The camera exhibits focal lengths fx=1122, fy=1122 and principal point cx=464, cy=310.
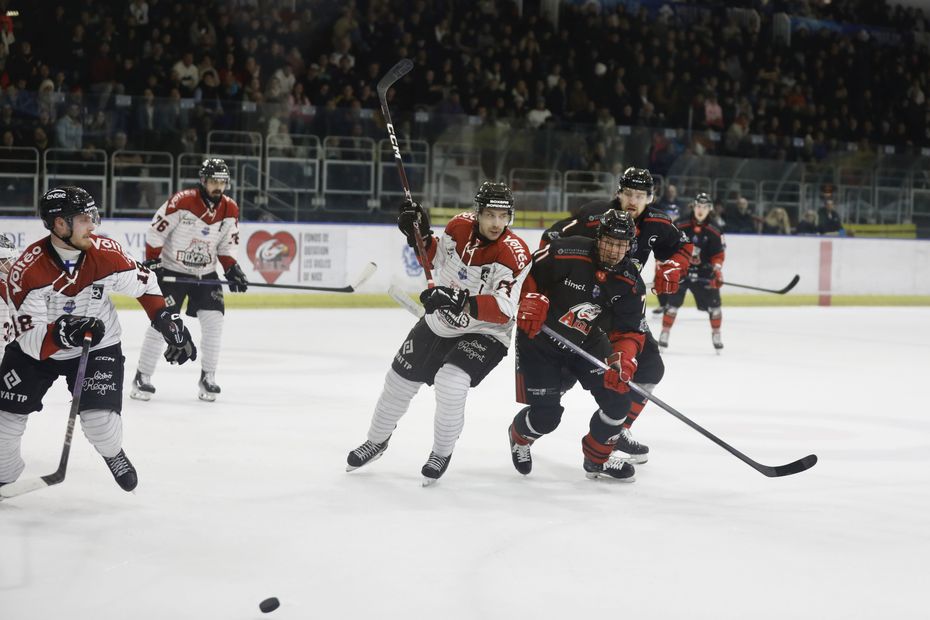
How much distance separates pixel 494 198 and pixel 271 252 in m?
6.84

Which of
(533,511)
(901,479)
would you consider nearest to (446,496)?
(533,511)

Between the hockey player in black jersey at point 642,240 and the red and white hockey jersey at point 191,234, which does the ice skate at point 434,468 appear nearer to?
the hockey player in black jersey at point 642,240

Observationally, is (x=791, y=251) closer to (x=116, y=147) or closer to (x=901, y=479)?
(x=116, y=147)

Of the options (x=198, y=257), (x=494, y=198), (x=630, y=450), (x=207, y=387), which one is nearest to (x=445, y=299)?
(x=494, y=198)

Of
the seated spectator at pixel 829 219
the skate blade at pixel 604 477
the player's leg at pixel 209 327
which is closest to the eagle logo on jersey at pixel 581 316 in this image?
the skate blade at pixel 604 477

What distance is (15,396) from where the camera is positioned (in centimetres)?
349

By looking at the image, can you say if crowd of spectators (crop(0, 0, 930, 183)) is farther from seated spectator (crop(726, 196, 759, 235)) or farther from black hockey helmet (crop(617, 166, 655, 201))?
black hockey helmet (crop(617, 166, 655, 201))

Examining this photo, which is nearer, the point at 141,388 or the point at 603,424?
the point at 603,424

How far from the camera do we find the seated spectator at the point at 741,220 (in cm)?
1266

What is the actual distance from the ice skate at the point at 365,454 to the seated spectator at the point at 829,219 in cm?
994

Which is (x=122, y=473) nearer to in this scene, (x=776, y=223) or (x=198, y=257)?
(x=198, y=257)

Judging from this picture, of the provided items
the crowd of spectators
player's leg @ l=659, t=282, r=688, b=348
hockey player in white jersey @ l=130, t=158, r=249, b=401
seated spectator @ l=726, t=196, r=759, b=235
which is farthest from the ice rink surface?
seated spectator @ l=726, t=196, r=759, b=235

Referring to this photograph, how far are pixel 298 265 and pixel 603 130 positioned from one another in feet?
13.0

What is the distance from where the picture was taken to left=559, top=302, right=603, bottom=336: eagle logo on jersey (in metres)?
4.08
